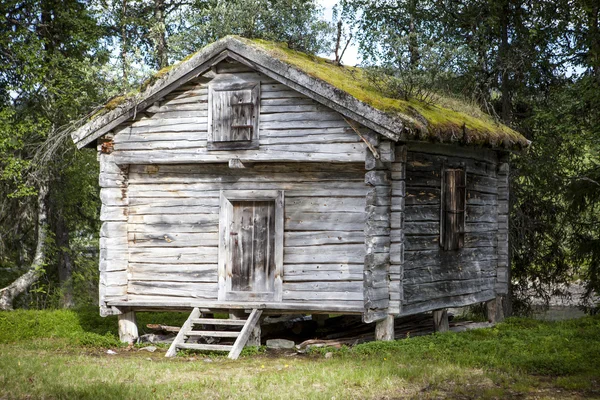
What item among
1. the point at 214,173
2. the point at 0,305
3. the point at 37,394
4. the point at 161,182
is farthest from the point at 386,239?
the point at 0,305

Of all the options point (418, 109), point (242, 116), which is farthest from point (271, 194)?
point (418, 109)

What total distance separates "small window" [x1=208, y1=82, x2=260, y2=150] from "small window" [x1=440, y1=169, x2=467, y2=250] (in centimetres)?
398

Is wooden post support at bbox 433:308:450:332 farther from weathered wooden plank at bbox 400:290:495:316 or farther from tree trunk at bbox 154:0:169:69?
tree trunk at bbox 154:0:169:69

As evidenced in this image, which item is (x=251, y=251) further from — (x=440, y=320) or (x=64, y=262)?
(x=64, y=262)

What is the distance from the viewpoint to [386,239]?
14.4 m

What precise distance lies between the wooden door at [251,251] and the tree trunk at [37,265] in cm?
837

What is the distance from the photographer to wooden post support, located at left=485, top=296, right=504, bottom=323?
18750mm

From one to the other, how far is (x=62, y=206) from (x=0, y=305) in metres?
3.32

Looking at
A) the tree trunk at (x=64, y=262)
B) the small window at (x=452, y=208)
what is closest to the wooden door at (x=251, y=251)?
the small window at (x=452, y=208)

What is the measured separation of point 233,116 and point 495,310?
25.6 feet

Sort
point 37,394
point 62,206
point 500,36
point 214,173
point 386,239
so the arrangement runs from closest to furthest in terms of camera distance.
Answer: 1. point 37,394
2. point 386,239
3. point 214,173
4. point 500,36
5. point 62,206

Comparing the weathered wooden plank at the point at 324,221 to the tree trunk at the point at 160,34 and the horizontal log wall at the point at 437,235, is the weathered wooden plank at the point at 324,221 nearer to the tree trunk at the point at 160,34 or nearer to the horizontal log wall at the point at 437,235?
the horizontal log wall at the point at 437,235

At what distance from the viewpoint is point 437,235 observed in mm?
16047

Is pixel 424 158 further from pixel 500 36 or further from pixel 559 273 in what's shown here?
pixel 559 273
